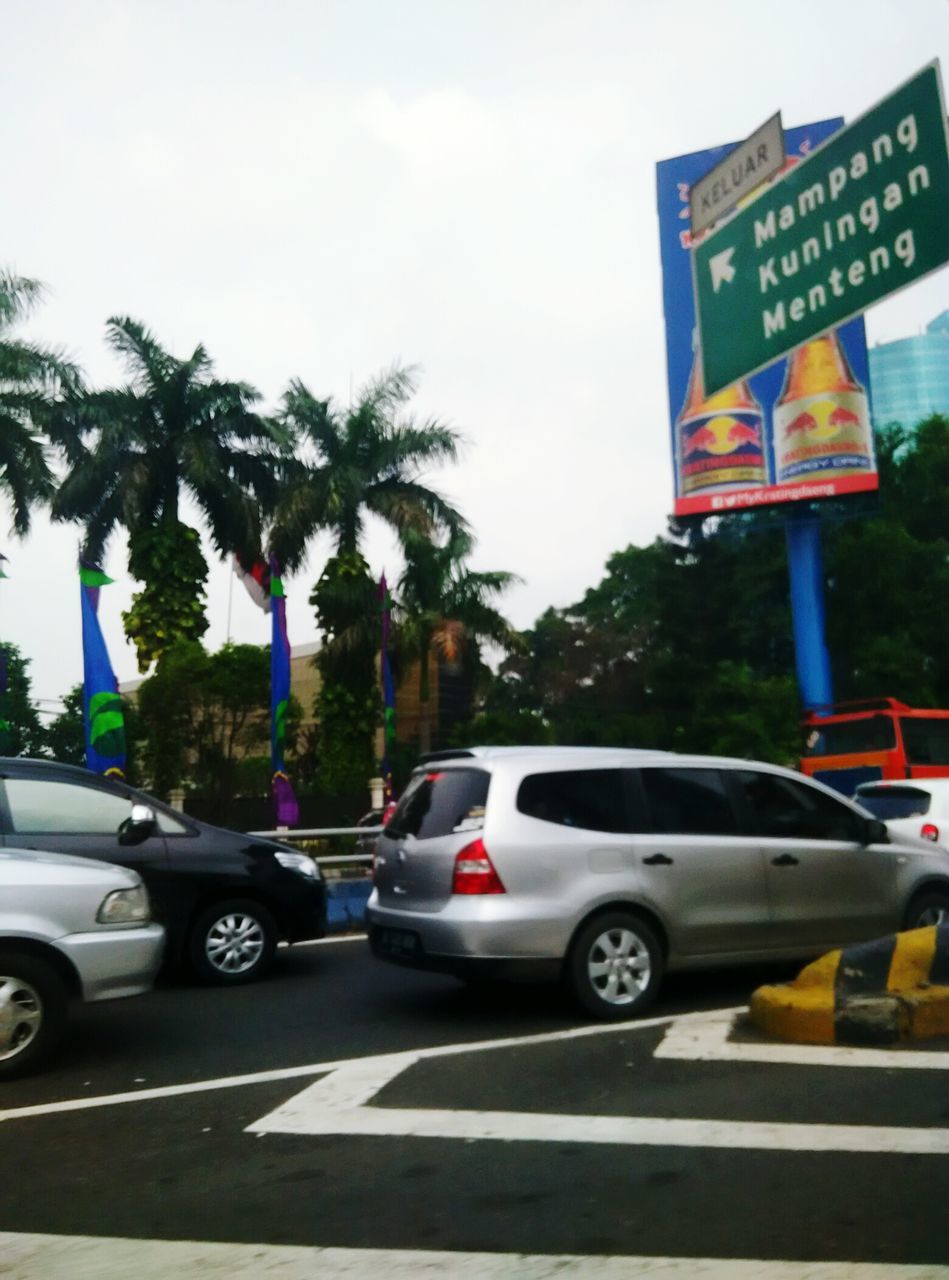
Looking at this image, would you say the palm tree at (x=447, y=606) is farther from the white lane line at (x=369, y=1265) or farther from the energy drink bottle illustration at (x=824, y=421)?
the white lane line at (x=369, y=1265)

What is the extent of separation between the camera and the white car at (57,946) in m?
6.44

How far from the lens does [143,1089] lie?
20.4 ft

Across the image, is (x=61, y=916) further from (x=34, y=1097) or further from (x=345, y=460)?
(x=345, y=460)

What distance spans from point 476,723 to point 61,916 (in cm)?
3705

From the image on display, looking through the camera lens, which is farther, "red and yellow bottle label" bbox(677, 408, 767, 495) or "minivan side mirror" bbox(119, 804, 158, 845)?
"red and yellow bottle label" bbox(677, 408, 767, 495)

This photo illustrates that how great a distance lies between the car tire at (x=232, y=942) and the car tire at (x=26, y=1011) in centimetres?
290

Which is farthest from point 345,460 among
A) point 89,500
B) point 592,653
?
point 592,653

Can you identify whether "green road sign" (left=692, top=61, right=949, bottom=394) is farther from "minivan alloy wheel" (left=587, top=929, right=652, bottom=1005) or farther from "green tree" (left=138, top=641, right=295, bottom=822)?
"green tree" (left=138, top=641, right=295, bottom=822)

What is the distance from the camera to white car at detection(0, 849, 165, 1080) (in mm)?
6438

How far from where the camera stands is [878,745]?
69.3 ft

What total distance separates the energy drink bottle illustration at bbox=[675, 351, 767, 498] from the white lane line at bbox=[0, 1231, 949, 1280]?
112 feet

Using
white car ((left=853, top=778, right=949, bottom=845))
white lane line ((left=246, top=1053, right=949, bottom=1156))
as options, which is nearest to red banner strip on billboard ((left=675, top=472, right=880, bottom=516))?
white car ((left=853, top=778, right=949, bottom=845))

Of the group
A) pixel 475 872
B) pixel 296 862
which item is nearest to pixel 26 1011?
pixel 475 872

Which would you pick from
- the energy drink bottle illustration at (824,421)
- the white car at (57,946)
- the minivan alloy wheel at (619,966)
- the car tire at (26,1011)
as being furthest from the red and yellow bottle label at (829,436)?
the car tire at (26,1011)
